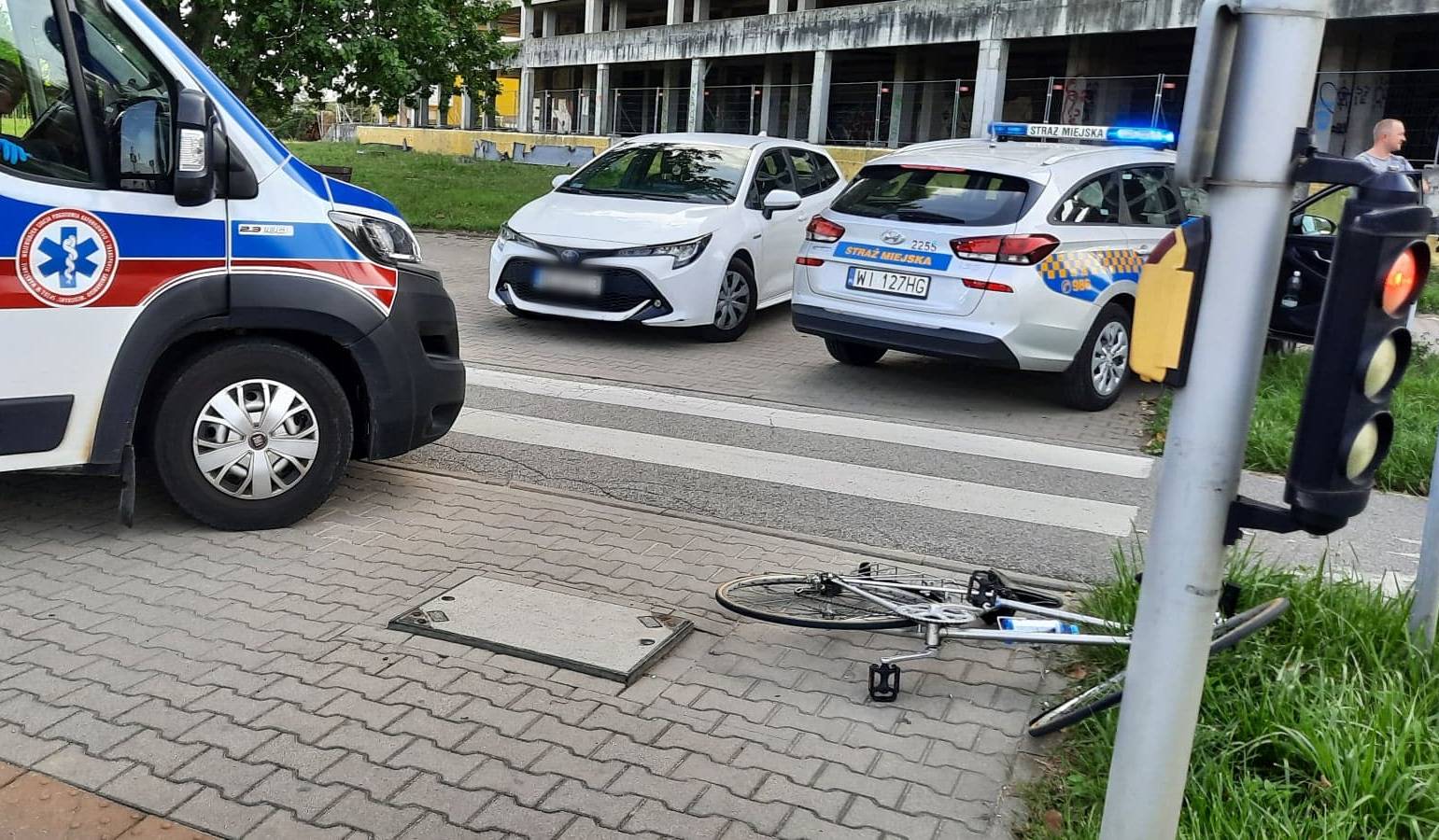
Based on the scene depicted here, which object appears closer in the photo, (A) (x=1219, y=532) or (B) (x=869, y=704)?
(A) (x=1219, y=532)

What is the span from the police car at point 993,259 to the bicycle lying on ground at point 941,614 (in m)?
3.65

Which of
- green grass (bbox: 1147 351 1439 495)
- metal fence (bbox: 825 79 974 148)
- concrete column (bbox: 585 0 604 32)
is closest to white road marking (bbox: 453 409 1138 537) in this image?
green grass (bbox: 1147 351 1439 495)

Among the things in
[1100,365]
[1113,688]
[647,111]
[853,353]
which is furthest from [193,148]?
[647,111]

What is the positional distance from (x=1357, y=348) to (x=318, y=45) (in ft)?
55.9

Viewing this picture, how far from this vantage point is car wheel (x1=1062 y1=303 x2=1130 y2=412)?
337 inches

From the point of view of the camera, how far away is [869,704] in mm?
4023

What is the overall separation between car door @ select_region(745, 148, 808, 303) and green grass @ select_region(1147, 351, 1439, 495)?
3.66 metres

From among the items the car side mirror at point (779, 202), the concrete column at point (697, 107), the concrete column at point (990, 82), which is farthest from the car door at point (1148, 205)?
the concrete column at point (697, 107)

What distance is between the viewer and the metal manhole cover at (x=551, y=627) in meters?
4.24

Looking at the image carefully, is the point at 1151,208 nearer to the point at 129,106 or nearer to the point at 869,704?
the point at 869,704

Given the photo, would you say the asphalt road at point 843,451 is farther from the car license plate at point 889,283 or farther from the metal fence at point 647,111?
the metal fence at point 647,111

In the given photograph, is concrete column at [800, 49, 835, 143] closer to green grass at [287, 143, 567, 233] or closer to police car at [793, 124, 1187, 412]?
green grass at [287, 143, 567, 233]

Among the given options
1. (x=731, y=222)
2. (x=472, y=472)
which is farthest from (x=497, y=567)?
(x=731, y=222)

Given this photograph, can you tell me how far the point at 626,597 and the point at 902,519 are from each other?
1.70m
